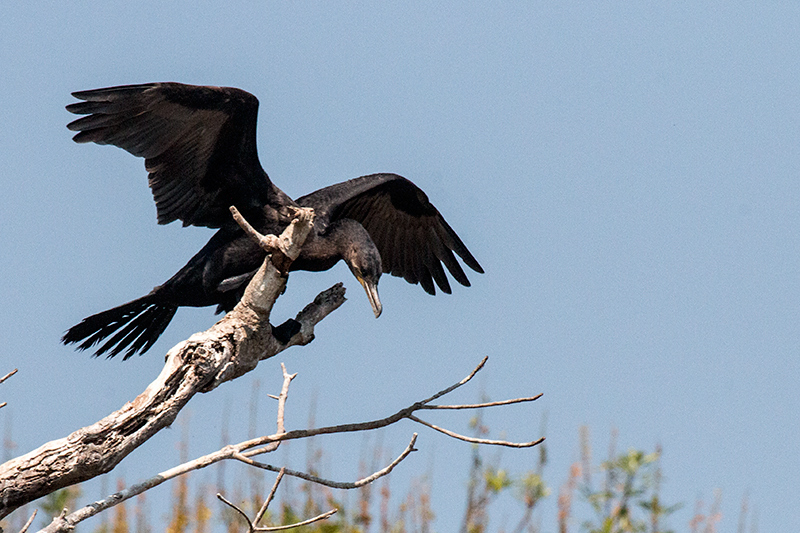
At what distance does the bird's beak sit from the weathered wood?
344 millimetres

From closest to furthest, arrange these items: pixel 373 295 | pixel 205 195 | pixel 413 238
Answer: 1. pixel 373 295
2. pixel 205 195
3. pixel 413 238

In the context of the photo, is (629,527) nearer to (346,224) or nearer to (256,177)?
(346,224)

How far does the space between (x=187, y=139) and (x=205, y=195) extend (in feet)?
1.18

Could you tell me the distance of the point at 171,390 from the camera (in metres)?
3.45

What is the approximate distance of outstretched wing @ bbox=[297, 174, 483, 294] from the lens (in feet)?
19.6

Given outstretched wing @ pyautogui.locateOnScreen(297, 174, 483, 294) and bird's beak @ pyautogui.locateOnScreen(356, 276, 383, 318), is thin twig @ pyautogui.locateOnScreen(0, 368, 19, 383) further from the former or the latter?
outstretched wing @ pyautogui.locateOnScreen(297, 174, 483, 294)

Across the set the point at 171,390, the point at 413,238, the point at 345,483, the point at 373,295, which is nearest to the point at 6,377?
the point at 171,390

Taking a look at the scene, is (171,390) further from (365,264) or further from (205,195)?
(205,195)

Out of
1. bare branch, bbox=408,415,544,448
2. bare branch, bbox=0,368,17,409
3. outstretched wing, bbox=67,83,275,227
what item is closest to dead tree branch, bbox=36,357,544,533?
bare branch, bbox=408,415,544,448

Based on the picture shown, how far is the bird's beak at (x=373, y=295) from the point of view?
454cm

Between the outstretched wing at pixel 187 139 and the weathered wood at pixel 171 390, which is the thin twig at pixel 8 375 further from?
the outstretched wing at pixel 187 139

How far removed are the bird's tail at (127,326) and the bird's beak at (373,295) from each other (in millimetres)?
1200

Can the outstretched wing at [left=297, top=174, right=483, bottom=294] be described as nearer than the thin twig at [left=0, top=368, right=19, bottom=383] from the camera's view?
No

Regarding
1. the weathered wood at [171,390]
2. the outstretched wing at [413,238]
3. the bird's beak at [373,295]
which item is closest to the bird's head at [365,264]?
the bird's beak at [373,295]
